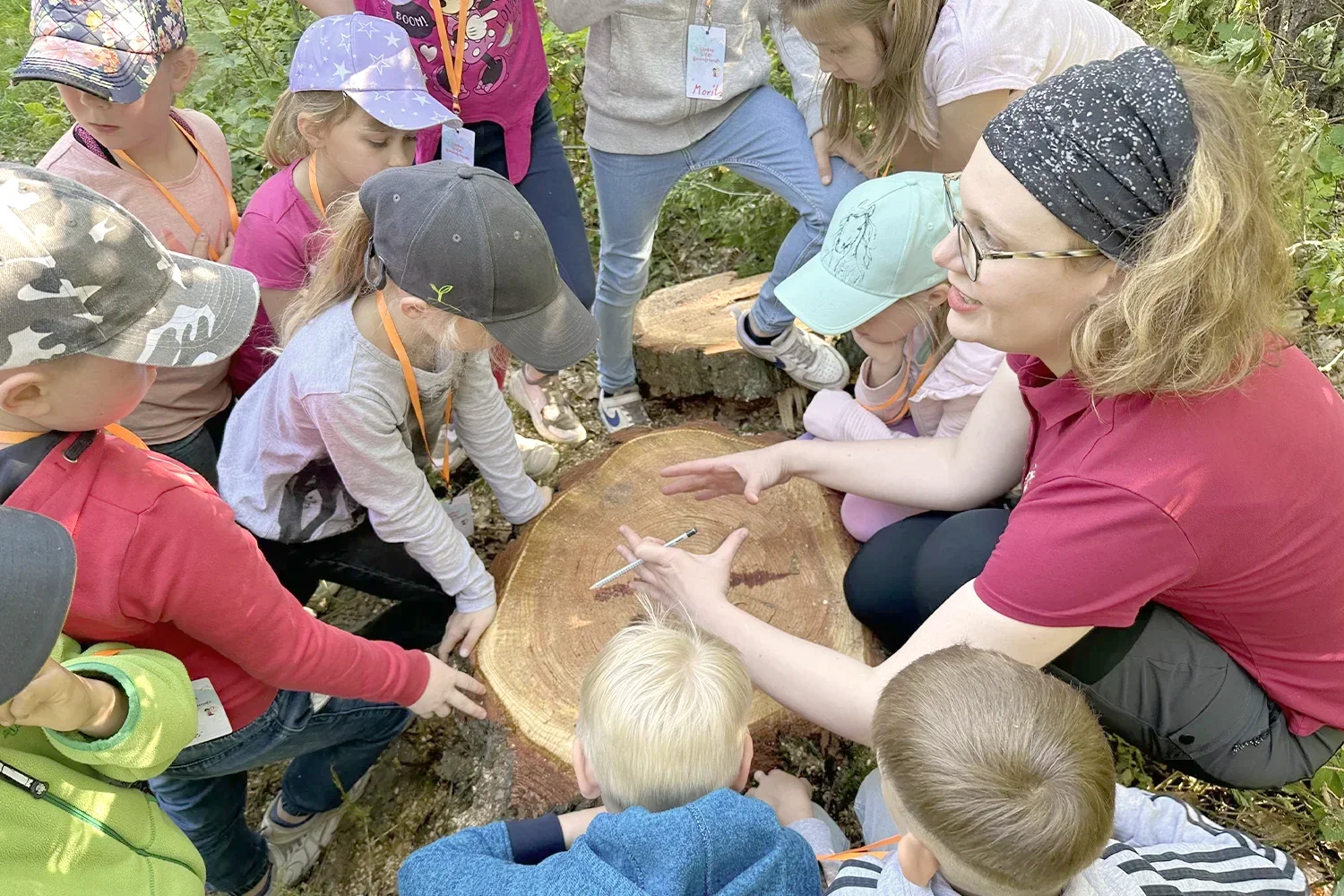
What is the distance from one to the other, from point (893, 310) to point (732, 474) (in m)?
0.54

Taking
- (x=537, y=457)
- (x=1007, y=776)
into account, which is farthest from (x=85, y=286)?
(x=537, y=457)

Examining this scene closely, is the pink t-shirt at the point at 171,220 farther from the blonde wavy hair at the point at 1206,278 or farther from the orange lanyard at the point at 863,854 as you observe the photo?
the blonde wavy hair at the point at 1206,278

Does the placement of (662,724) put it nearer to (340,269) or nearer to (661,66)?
(340,269)

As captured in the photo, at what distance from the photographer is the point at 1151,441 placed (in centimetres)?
130

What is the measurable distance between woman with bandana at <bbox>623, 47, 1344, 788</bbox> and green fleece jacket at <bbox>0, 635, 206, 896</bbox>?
3.16 feet

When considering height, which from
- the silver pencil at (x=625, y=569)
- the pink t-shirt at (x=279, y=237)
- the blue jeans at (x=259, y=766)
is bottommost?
the blue jeans at (x=259, y=766)

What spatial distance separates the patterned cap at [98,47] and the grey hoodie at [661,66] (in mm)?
988

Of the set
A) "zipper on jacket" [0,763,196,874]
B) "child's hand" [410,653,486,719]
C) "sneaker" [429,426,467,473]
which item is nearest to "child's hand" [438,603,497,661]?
"child's hand" [410,653,486,719]

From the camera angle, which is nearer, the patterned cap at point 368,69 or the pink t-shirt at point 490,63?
the patterned cap at point 368,69

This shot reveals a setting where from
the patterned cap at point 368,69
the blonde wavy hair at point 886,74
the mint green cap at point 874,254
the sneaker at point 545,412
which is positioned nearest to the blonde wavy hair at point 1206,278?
the mint green cap at point 874,254

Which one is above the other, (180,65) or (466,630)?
(180,65)

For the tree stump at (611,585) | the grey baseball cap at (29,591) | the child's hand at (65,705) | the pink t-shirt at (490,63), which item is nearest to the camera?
the grey baseball cap at (29,591)

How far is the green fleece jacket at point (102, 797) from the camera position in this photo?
3.84ft

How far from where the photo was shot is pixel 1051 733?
1.09 m
